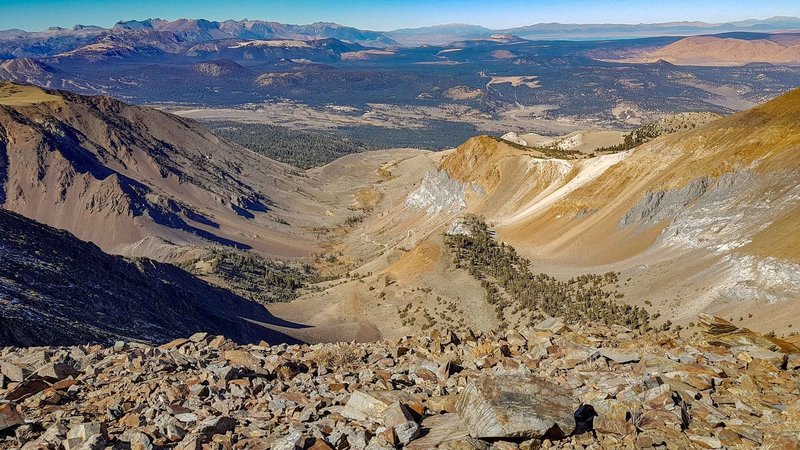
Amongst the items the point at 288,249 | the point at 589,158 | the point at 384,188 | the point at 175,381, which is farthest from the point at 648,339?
the point at 384,188

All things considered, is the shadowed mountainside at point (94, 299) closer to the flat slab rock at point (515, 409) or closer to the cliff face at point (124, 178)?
the flat slab rock at point (515, 409)

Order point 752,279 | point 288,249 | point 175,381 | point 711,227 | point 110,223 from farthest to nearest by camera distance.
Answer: point 288,249
point 110,223
point 711,227
point 752,279
point 175,381

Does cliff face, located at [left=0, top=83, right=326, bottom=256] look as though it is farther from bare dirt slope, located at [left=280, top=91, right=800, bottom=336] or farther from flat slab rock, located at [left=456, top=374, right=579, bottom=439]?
flat slab rock, located at [left=456, top=374, right=579, bottom=439]

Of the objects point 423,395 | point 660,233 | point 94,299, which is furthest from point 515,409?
point 660,233

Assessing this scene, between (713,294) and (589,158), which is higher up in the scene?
(589,158)

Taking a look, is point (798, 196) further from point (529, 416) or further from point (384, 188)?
point (384, 188)

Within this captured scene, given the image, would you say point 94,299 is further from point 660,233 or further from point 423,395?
point 660,233

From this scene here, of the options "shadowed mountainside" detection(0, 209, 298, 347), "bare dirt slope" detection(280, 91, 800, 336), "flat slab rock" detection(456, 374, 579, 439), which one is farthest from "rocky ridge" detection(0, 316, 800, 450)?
"bare dirt slope" detection(280, 91, 800, 336)
